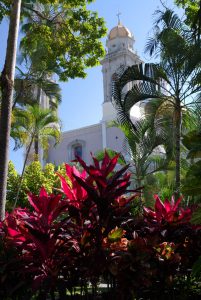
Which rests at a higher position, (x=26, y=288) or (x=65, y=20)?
(x=65, y=20)

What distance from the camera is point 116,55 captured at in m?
43.1

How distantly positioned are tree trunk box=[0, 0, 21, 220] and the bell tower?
3173 cm

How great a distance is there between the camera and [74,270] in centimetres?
336

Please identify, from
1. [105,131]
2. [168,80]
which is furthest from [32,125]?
[105,131]

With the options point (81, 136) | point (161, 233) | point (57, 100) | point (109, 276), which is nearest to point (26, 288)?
point (109, 276)

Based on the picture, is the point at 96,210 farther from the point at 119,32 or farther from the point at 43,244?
the point at 119,32

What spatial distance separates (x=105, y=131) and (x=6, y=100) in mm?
31077

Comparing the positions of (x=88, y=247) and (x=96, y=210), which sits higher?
(x=96, y=210)

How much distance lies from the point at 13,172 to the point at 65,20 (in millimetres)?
7438

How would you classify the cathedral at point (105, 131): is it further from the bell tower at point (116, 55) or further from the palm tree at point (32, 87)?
the palm tree at point (32, 87)

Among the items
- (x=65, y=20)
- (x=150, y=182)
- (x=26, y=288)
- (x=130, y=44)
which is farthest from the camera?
(x=130, y=44)

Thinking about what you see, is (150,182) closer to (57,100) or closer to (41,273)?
(57,100)

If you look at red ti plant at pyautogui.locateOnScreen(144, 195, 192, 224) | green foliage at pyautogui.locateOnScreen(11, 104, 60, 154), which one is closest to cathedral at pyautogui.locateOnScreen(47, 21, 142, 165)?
green foliage at pyautogui.locateOnScreen(11, 104, 60, 154)

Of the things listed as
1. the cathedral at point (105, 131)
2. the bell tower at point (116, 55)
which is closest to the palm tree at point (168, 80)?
the cathedral at point (105, 131)
